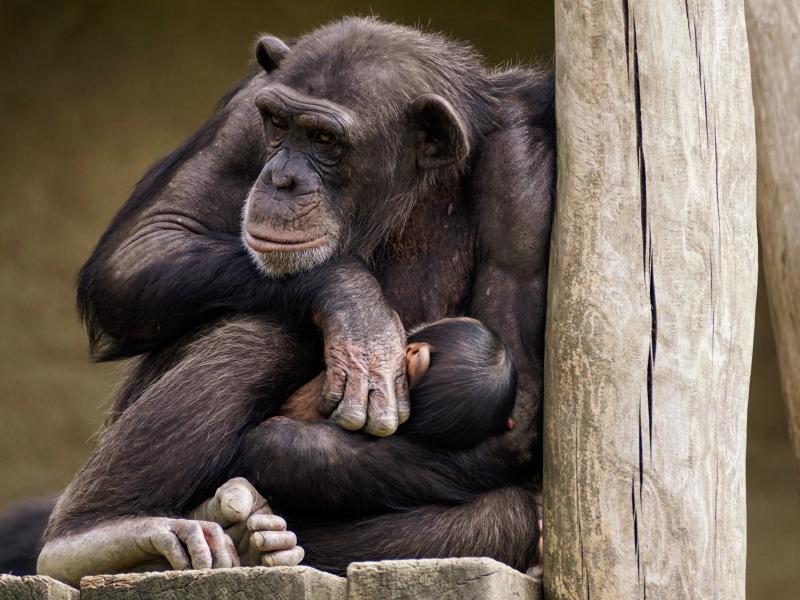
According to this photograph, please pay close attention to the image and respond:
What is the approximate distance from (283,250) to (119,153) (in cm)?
445

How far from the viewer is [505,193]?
12.0 ft

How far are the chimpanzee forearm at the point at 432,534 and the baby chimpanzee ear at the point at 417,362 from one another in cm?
33

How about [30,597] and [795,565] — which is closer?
[30,597]

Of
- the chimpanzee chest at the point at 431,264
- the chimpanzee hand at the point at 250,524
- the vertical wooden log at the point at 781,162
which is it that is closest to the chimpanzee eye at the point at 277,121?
the chimpanzee chest at the point at 431,264

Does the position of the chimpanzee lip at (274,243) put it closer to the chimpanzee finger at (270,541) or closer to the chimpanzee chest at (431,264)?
the chimpanzee chest at (431,264)

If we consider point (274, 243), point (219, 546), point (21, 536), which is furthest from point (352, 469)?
point (21, 536)

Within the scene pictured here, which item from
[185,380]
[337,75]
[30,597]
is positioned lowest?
[30,597]

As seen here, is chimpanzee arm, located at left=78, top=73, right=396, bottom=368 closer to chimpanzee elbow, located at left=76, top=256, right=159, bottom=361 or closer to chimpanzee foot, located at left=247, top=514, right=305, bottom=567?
chimpanzee elbow, located at left=76, top=256, right=159, bottom=361

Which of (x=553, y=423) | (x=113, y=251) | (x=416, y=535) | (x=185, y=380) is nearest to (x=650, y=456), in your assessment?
(x=553, y=423)

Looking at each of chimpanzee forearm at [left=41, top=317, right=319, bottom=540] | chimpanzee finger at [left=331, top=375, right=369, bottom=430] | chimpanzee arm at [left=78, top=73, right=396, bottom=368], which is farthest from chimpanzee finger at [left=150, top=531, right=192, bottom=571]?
chimpanzee arm at [left=78, top=73, right=396, bottom=368]

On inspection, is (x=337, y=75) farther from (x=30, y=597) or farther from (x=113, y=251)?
(x=30, y=597)

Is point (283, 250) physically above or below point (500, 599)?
above

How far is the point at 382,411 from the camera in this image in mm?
3354

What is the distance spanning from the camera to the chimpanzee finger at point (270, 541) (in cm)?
306
